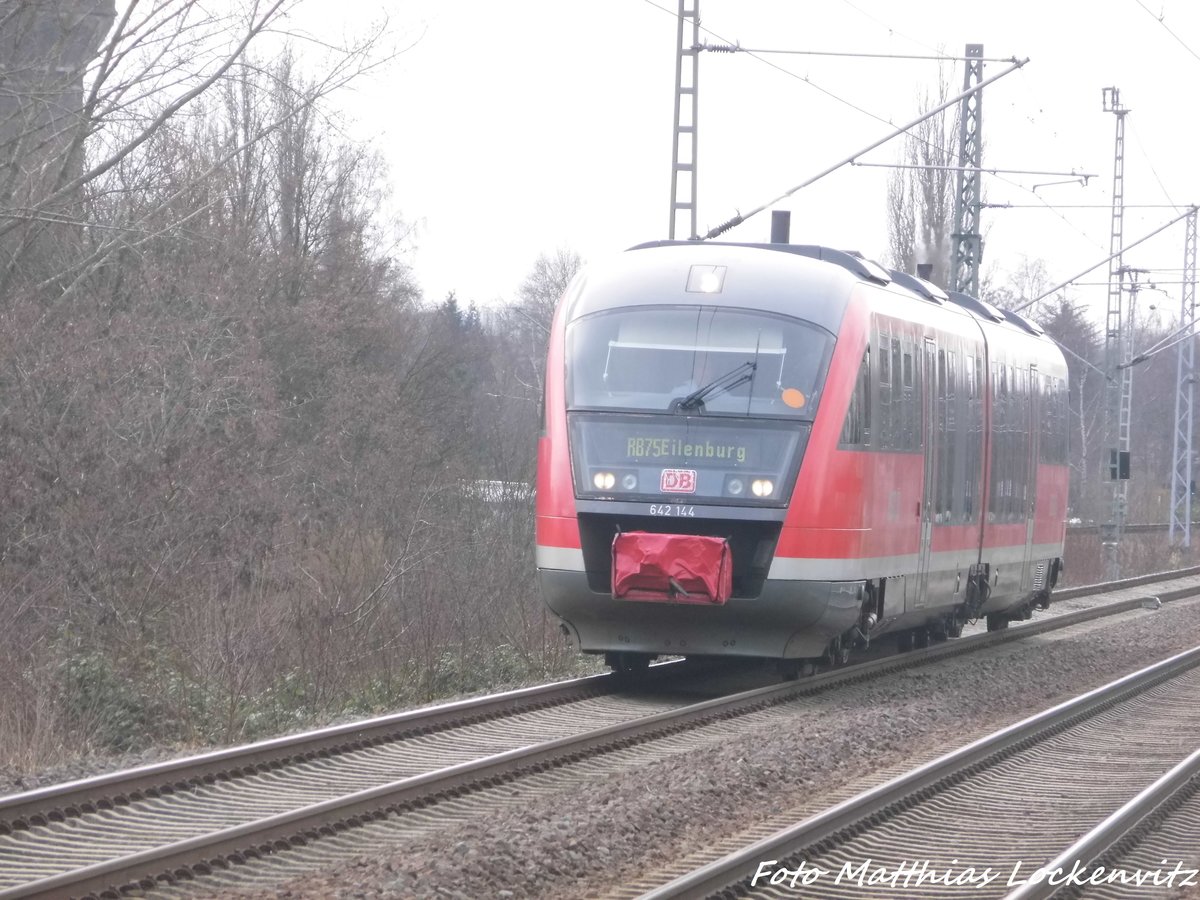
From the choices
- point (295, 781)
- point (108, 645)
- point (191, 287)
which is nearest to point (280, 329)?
point (191, 287)

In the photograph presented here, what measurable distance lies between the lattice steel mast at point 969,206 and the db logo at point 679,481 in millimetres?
14076

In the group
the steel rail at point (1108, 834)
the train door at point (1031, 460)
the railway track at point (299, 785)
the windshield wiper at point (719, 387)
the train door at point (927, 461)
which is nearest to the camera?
the steel rail at point (1108, 834)

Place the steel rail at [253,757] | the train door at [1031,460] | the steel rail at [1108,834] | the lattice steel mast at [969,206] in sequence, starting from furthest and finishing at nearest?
the lattice steel mast at [969,206], the train door at [1031,460], the steel rail at [253,757], the steel rail at [1108,834]

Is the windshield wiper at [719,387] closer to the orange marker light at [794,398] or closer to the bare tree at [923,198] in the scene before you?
the orange marker light at [794,398]

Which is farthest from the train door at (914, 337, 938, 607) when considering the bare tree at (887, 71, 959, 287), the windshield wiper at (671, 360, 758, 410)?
the bare tree at (887, 71, 959, 287)

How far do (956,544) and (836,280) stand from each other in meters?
4.15

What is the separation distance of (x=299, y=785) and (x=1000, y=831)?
350 cm

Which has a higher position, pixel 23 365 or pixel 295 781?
pixel 23 365

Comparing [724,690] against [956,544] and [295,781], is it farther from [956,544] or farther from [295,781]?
[295,781]

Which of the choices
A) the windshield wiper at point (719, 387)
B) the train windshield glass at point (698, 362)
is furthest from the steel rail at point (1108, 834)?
the windshield wiper at point (719, 387)

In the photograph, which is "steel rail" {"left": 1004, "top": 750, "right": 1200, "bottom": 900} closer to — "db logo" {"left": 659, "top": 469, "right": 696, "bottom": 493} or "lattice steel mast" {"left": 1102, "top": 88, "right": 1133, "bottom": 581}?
"db logo" {"left": 659, "top": 469, "right": 696, "bottom": 493}

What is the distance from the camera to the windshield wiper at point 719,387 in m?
11.6

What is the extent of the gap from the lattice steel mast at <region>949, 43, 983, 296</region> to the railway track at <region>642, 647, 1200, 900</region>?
14630mm

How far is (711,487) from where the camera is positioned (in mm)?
11383
